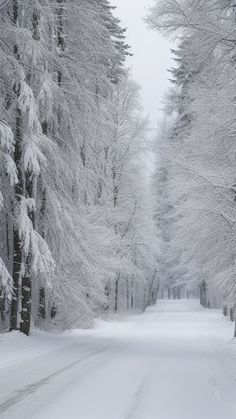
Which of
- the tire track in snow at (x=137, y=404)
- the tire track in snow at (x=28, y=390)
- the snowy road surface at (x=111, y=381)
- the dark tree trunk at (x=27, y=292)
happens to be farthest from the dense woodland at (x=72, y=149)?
the tire track in snow at (x=137, y=404)

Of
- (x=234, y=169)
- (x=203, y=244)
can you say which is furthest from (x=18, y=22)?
(x=203, y=244)

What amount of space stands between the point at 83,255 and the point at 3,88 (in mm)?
6306

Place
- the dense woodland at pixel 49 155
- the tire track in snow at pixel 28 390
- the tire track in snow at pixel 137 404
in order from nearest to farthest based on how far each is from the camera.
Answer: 1. the tire track in snow at pixel 137 404
2. the tire track in snow at pixel 28 390
3. the dense woodland at pixel 49 155

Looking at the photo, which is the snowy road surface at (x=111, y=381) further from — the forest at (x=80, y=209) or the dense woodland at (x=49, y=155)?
the dense woodland at (x=49, y=155)

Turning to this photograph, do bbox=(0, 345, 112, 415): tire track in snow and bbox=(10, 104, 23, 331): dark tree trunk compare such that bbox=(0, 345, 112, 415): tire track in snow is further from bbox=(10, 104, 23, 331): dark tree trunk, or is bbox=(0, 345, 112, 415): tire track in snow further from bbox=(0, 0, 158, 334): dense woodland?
bbox=(10, 104, 23, 331): dark tree trunk

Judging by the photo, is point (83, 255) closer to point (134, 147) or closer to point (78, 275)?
point (78, 275)

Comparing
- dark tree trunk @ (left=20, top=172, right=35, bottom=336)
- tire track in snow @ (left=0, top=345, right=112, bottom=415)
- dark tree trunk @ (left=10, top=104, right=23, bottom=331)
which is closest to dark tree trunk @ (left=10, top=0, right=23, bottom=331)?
dark tree trunk @ (left=10, top=104, right=23, bottom=331)

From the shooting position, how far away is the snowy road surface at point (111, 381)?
719cm

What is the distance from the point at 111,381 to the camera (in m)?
9.55

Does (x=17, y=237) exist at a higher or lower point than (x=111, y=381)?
higher

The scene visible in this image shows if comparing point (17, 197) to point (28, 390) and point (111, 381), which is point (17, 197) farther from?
point (28, 390)

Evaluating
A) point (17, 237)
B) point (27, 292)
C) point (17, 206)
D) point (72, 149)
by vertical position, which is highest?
point (72, 149)

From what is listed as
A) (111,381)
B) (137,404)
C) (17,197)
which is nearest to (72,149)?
(17,197)

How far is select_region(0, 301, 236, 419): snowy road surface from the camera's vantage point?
7.19 metres
